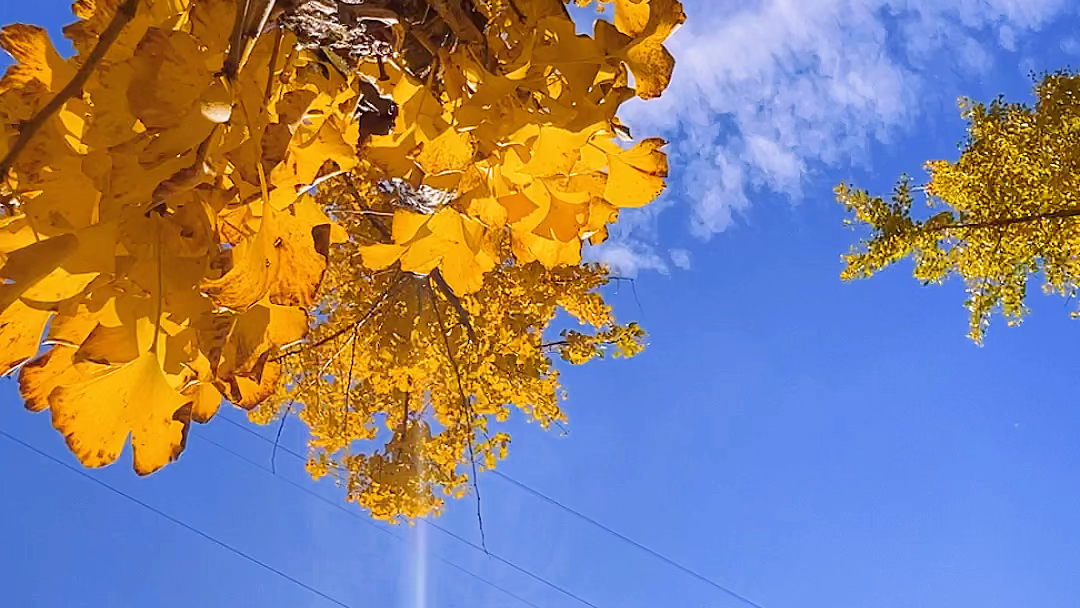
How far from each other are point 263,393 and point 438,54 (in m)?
0.16

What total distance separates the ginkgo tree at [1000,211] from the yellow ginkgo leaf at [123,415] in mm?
1859

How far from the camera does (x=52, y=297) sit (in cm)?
25

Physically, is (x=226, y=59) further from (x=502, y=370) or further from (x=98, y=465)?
(x=502, y=370)

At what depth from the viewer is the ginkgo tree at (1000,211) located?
1746mm

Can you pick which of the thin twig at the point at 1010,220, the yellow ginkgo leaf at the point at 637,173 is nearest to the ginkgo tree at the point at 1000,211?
the thin twig at the point at 1010,220

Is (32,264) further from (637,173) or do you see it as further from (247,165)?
(637,173)

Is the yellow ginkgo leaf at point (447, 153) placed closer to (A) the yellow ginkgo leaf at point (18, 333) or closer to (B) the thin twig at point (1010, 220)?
(A) the yellow ginkgo leaf at point (18, 333)

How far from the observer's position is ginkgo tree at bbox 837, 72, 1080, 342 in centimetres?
175

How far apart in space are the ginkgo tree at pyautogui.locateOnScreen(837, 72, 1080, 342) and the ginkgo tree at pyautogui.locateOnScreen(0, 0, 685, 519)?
1.72 metres

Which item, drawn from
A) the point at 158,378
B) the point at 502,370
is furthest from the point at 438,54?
the point at 502,370

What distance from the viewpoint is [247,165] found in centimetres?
25

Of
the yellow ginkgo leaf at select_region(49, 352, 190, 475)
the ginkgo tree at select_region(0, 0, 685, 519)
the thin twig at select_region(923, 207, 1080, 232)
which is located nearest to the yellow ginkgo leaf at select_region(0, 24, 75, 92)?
the ginkgo tree at select_region(0, 0, 685, 519)

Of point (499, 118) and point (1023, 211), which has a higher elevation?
point (1023, 211)

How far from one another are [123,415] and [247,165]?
91 millimetres
